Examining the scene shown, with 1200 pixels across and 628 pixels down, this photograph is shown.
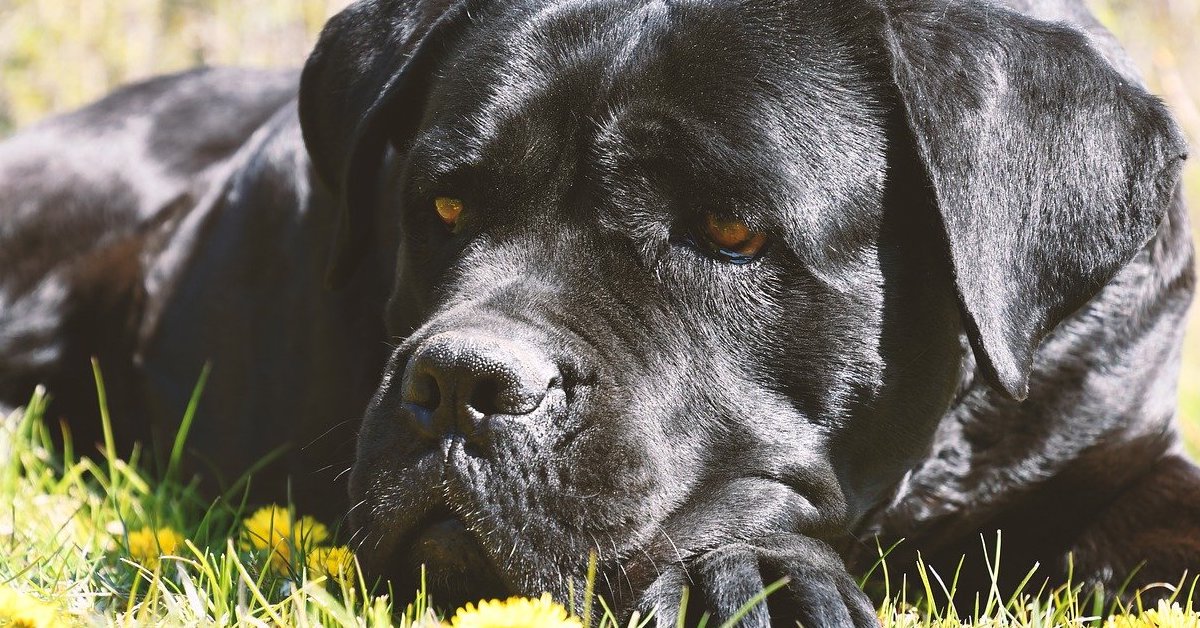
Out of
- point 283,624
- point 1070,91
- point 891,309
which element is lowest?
point 283,624

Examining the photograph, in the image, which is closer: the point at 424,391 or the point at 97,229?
the point at 424,391

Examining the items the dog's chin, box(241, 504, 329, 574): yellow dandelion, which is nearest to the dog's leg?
the dog's chin

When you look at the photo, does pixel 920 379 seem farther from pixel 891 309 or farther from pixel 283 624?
pixel 283 624

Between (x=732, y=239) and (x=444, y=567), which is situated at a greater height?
(x=732, y=239)

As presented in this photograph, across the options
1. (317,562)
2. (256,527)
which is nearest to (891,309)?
(317,562)

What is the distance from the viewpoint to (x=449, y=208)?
2547mm

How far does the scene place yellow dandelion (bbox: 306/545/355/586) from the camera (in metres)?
2.28

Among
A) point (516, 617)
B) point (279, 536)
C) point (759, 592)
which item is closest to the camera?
point (516, 617)

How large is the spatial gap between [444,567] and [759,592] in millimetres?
496

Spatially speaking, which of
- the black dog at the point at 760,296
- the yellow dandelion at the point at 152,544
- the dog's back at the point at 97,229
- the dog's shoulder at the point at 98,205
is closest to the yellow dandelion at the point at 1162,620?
the black dog at the point at 760,296

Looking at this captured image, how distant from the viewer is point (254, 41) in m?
→ 7.39

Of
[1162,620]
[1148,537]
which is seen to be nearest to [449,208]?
[1162,620]

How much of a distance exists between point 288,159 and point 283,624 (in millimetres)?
1962

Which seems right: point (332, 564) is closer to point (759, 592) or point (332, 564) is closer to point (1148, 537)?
point (759, 592)
